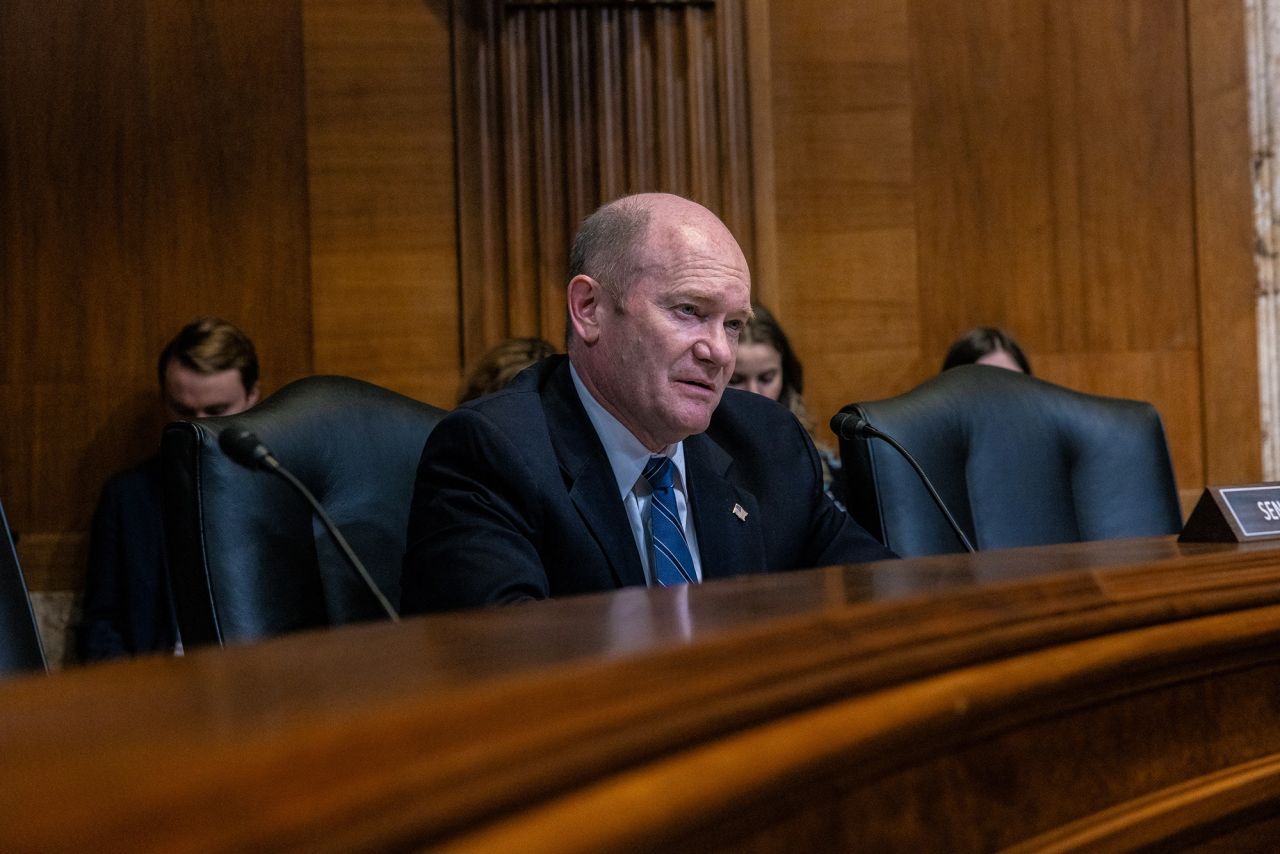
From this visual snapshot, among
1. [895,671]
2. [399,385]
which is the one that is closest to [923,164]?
[399,385]

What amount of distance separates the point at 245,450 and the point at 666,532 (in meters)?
0.64

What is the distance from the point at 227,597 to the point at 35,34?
2.35 metres

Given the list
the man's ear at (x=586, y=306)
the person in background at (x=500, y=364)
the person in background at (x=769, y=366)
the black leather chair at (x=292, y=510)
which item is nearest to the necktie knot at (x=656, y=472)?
the man's ear at (x=586, y=306)

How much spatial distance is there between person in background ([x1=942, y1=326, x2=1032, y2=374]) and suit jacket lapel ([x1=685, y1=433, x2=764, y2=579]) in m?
1.54

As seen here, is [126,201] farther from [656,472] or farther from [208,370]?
[656,472]

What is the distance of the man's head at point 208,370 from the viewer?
10.6 feet

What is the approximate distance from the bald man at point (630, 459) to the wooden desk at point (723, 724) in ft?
2.28

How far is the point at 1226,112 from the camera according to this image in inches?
150

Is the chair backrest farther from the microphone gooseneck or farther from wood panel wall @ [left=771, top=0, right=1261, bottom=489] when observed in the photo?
wood panel wall @ [left=771, top=0, right=1261, bottom=489]

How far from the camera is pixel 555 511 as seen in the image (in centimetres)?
186

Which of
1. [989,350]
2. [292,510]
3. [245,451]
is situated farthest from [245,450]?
[989,350]

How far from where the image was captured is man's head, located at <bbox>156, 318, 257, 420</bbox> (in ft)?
10.6

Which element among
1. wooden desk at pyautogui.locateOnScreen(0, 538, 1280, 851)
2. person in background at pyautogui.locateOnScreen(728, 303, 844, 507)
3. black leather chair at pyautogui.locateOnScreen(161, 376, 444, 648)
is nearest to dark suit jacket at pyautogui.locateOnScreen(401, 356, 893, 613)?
black leather chair at pyautogui.locateOnScreen(161, 376, 444, 648)

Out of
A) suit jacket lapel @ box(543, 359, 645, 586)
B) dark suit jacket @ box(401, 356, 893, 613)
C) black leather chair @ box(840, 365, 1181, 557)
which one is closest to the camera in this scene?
dark suit jacket @ box(401, 356, 893, 613)
